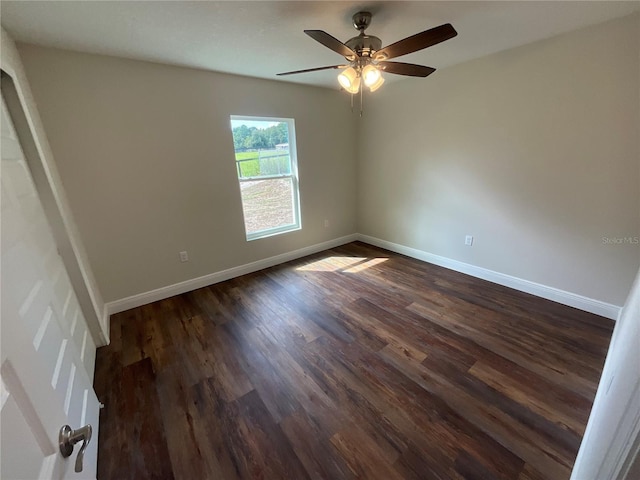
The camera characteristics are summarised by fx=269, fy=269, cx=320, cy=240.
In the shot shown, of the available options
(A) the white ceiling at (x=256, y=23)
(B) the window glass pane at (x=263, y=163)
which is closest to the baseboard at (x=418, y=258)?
(B) the window glass pane at (x=263, y=163)

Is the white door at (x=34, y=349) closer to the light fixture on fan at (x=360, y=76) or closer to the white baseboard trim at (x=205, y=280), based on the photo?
the white baseboard trim at (x=205, y=280)

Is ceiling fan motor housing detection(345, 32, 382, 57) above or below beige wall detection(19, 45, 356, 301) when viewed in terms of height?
above

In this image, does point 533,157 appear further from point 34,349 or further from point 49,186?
point 49,186

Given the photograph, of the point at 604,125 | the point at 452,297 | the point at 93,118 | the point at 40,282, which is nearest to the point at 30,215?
the point at 40,282

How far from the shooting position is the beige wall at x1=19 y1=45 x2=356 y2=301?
2223mm

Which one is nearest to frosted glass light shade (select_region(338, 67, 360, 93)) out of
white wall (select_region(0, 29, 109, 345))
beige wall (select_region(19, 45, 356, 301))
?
beige wall (select_region(19, 45, 356, 301))

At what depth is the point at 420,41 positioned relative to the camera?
151 cm

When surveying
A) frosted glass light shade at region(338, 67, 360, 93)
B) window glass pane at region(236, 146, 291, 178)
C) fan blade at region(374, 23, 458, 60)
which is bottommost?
window glass pane at region(236, 146, 291, 178)

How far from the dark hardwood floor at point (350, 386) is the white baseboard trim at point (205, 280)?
0.45 feet

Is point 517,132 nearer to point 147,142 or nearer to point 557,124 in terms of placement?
point 557,124

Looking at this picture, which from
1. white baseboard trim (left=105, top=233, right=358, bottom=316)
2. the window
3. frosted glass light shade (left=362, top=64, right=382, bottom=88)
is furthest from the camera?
the window

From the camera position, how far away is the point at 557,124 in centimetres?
232

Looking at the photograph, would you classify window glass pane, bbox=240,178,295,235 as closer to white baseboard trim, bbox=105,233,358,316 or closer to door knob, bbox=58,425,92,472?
white baseboard trim, bbox=105,233,358,316

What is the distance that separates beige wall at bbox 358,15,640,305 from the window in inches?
55.2
